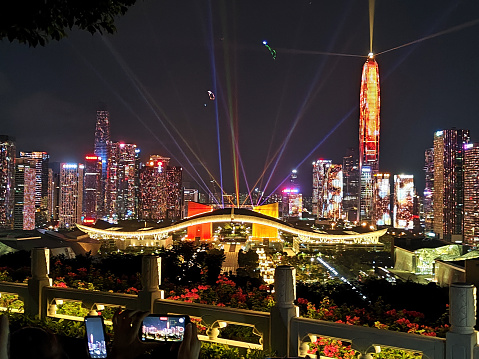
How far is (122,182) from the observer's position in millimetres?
151875

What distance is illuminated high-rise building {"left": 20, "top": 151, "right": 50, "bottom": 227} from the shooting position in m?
117

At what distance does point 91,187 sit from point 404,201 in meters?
92.3

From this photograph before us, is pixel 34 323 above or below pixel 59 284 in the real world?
below

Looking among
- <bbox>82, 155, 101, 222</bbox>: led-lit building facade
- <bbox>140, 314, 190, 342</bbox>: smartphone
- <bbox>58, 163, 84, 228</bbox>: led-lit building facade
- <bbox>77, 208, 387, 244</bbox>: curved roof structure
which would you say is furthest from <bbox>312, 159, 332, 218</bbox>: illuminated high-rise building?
<bbox>140, 314, 190, 342</bbox>: smartphone

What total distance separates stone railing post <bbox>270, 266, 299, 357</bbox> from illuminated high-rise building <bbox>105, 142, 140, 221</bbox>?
133797mm

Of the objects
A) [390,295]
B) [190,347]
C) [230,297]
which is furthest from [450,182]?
[190,347]

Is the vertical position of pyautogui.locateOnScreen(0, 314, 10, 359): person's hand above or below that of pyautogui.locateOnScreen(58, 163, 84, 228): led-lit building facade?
below

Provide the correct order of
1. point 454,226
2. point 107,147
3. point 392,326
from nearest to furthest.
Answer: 1. point 392,326
2. point 454,226
3. point 107,147

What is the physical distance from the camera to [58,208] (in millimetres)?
126125

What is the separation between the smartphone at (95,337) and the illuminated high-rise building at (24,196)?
10680cm

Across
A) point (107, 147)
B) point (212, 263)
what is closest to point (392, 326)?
point (212, 263)

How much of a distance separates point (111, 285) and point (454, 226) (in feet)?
357

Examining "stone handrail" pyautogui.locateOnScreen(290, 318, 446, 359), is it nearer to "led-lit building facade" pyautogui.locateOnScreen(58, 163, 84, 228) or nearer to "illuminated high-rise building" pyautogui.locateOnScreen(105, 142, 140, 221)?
"led-lit building facade" pyautogui.locateOnScreen(58, 163, 84, 228)

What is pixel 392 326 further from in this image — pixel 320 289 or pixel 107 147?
pixel 107 147
